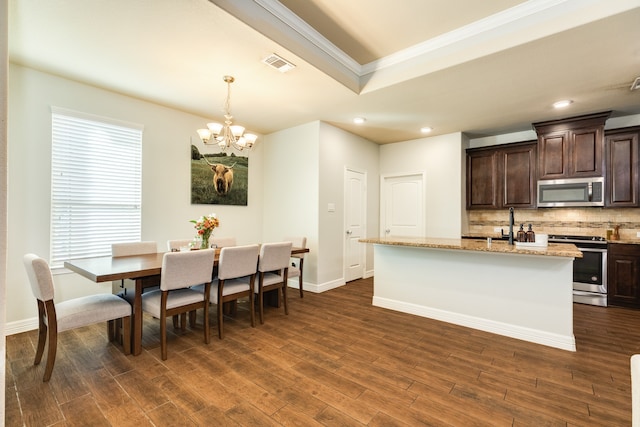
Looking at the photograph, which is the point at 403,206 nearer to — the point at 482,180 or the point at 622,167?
the point at 482,180

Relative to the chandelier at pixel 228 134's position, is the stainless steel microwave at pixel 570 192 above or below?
below

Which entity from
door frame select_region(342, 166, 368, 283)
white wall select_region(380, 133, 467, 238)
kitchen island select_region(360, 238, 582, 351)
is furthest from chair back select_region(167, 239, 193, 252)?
white wall select_region(380, 133, 467, 238)

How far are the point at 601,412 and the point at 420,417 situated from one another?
3.83 ft

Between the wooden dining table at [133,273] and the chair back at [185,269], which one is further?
the chair back at [185,269]

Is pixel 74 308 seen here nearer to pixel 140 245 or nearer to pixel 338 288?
pixel 140 245

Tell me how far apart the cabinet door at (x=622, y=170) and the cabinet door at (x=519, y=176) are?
0.87m

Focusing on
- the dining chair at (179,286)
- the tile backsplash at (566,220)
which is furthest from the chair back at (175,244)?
the tile backsplash at (566,220)

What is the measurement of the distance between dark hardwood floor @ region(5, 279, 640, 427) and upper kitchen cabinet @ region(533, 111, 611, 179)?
222cm

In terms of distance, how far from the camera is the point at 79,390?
2.01 m

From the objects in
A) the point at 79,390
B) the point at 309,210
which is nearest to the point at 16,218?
the point at 79,390

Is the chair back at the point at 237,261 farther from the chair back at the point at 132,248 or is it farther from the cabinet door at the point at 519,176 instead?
the cabinet door at the point at 519,176

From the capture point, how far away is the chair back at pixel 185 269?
96.3 inches

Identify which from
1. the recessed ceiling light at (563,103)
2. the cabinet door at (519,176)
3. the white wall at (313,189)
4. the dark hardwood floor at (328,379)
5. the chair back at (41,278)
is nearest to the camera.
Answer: the dark hardwood floor at (328,379)

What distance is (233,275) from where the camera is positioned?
116 inches
